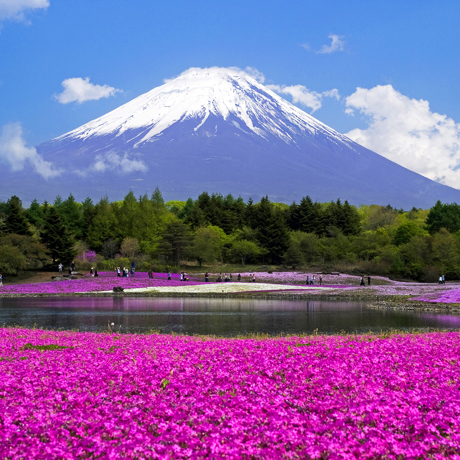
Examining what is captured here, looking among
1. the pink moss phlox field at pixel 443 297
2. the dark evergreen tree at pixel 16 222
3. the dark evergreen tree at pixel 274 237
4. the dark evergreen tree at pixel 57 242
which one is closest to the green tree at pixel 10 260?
the dark evergreen tree at pixel 57 242

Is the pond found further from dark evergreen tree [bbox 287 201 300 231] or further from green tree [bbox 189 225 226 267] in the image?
dark evergreen tree [bbox 287 201 300 231]

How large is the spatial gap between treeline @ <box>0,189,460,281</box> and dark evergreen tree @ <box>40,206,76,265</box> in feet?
0.45

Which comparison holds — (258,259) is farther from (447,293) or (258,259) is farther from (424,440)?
(424,440)

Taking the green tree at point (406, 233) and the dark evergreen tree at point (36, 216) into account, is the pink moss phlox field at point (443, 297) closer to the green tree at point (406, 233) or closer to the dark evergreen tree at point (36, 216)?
the green tree at point (406, 233)

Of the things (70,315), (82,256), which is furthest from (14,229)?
(70,315)

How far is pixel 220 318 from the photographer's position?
30.0m

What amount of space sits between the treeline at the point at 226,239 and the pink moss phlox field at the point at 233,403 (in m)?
54.7

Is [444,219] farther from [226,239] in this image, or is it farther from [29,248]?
[29,248]

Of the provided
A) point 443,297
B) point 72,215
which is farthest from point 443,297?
point 72,215

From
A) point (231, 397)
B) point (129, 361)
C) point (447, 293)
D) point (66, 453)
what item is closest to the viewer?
point (66, 453)

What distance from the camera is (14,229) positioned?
77.3 meters

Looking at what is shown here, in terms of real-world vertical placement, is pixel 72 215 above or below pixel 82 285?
above

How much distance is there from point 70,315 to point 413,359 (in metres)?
24.1

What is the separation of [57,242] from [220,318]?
48.2 metres
